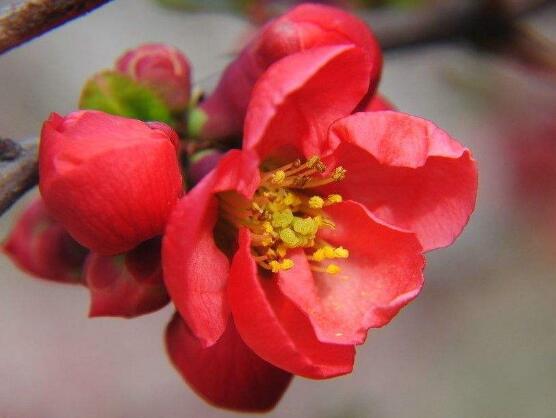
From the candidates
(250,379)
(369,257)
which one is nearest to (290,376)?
(250,379)

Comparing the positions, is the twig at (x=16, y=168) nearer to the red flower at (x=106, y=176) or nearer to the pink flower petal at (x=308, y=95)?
the red flower at (x=106, y=176)

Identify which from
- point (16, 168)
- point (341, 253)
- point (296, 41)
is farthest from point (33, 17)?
point (341, 253)

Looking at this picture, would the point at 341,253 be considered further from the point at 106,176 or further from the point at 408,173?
the point at 106,176

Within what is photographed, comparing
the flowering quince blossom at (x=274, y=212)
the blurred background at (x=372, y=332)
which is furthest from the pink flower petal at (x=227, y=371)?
the blurred background at (x=372, y=332)

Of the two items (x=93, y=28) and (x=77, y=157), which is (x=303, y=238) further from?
→ (x=93, y=28)

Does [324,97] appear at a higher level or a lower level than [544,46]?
higher

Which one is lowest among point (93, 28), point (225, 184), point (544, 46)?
point (93, 28)

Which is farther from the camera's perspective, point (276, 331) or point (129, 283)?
point (129, 283)
